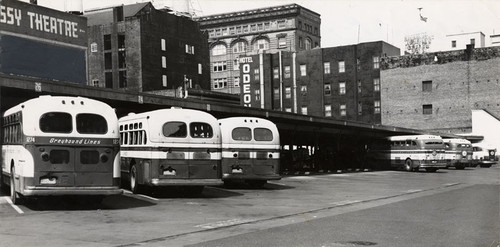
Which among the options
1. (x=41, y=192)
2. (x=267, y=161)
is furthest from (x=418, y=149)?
(x=41, y=192)

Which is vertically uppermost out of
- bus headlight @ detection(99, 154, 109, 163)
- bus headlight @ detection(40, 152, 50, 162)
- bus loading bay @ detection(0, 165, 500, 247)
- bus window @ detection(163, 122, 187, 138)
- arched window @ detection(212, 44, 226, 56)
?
arched window @ detection(212, 44, 226, 56)

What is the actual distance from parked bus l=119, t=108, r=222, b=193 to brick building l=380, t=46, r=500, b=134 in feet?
201

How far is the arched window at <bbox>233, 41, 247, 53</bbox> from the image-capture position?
4725 inches

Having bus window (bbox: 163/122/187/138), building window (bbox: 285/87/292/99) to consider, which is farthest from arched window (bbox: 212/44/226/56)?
bus window (bbox: 163/122/187/138)

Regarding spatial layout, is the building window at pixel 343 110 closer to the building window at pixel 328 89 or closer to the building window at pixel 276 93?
the building window at pixel 328 89

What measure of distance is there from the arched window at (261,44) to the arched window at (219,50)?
6.35 m

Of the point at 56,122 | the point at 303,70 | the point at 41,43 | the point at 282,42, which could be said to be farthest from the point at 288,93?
the point at 56,122

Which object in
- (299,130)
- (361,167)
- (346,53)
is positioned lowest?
(361,167)

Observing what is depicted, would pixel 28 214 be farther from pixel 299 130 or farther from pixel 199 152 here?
pixel 299 130

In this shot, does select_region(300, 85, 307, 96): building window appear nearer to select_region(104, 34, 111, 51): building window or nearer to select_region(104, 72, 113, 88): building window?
select_region(104, 72, 113, 88): building window

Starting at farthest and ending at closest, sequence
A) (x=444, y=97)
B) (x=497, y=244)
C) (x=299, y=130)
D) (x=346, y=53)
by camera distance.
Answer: (x=346, y=53), (x=444, y=97), (x=299, y=130), (x=497, y=244)

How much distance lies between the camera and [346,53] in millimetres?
88375

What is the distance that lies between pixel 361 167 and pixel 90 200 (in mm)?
38224

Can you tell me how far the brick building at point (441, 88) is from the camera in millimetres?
76312
